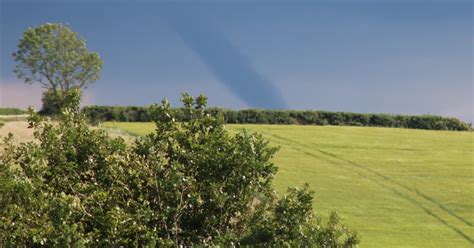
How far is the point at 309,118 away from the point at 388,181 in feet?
72.8

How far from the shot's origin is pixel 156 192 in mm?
6859

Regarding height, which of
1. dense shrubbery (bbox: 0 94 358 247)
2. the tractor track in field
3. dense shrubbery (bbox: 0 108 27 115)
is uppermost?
dense shrubbery (bbox: 0 108 27 115)

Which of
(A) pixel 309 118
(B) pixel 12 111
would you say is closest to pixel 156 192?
(A) pixel 309 118

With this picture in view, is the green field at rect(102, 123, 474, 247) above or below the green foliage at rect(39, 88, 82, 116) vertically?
below

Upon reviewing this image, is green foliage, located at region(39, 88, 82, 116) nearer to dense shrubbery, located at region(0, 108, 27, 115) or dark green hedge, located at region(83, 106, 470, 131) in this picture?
dense shrubbery, located at region(0, 108, 27, 115)

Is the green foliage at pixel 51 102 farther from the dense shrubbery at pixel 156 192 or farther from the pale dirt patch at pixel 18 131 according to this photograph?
the dense shrubbery at pixel 156 192

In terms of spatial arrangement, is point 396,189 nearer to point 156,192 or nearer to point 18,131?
point 156,192

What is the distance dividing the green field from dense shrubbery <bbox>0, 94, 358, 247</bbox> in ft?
21.0

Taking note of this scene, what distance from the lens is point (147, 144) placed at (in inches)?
289

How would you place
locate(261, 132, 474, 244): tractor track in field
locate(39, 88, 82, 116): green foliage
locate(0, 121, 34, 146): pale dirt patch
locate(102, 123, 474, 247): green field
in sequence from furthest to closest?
locate(39, 88, 82, 116): green foliage < locate(0, 121, 34, 146): pale dirt patch < locate(261, 132, 474, 244): tractor track in field < locate(102, 123, 474, 247): green field

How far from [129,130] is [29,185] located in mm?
21399

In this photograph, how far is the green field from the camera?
1428cm

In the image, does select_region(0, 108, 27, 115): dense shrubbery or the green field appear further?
select_region(0, 108, 27, 115): dense shrubbery

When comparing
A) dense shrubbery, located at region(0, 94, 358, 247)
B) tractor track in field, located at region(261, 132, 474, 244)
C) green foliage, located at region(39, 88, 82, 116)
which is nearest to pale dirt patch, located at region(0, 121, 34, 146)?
tractor track in field, located at region(261, 132, 474, 244)
